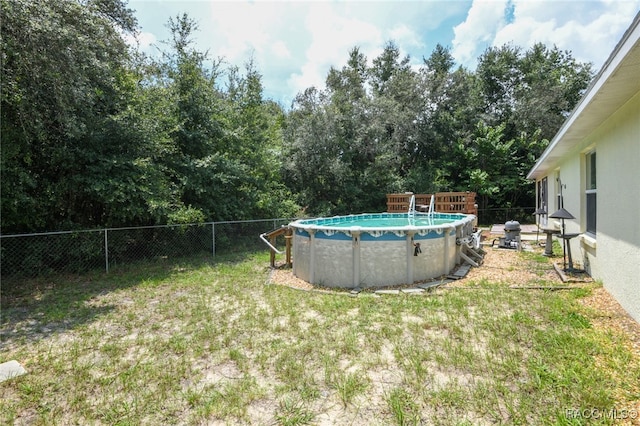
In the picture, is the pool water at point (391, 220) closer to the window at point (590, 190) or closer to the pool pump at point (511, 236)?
the pool pump at point (511, 236)

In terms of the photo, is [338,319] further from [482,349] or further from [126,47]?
[126,47]

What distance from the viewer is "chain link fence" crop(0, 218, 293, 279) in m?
6.56

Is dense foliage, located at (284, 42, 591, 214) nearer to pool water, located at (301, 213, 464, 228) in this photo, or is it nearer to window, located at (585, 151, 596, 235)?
pool water, located at (301, 213, 464, 228)

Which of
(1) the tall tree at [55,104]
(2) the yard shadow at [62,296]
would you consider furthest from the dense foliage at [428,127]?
(1) the tall tree at [55,104]

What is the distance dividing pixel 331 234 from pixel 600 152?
4.52m

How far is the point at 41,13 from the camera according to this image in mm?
5133

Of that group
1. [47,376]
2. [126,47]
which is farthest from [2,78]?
[47,376]

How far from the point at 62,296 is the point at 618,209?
28.8 feet

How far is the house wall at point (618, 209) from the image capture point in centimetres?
368

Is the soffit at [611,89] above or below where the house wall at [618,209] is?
above

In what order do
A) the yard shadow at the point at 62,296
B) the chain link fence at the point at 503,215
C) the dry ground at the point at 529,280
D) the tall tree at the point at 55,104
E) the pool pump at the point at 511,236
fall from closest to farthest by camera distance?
the dry ground at the point at 529,280
the yard shadow at the point at 62,296
the tall tree at the point at 55,104
the pool pump at the point at 511,236
the chain link fence at the point at 503,215

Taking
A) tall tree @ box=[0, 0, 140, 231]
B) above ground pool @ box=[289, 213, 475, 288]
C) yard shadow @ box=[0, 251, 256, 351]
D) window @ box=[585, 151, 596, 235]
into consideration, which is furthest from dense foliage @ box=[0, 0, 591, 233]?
window @ box=[585, 151, 596, 235]

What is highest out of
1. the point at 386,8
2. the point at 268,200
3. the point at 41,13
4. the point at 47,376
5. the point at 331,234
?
the point at 386,8

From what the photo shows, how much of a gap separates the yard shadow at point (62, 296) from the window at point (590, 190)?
7845mm
